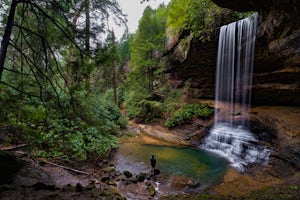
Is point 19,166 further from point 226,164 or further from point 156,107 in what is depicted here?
point 156,107

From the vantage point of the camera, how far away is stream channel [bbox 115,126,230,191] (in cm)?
675

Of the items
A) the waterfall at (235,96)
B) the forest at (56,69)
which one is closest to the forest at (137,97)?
the forest at (56,69)

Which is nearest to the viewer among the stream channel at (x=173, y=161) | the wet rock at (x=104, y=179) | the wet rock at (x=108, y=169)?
the wet rock at (x=104, y=179)

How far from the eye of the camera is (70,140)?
5.07 metres

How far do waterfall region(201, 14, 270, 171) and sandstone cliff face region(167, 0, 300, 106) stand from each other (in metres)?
0.49

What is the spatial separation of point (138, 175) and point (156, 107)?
29.7ft

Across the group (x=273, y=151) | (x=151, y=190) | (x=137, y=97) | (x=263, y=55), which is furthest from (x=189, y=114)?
(x=151, y=190)

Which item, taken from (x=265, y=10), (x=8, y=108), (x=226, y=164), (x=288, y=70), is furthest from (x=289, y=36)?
(x=8, y=108)

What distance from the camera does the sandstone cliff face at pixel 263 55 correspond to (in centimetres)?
573

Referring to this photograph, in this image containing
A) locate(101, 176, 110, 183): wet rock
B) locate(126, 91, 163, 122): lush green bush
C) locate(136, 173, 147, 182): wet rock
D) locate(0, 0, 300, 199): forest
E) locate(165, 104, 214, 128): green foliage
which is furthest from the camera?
locate(126, 91, 163, 122): lush green bush

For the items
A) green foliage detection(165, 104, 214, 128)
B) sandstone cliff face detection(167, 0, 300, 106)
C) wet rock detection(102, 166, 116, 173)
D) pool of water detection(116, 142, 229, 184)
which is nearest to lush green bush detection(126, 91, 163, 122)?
green foliage detection(165, 104, 214, 128)

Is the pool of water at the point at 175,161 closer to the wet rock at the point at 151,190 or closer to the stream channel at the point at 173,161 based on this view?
the stream channel at the point at 173,161

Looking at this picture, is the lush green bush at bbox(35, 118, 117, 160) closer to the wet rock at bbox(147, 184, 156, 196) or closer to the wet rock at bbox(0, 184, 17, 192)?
the wet rock at bbox(0, 184, 17, 192)

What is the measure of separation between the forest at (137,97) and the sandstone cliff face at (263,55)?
57mm
